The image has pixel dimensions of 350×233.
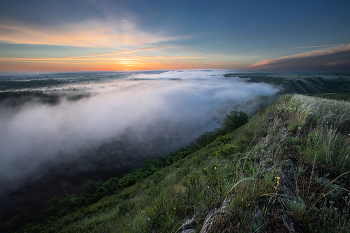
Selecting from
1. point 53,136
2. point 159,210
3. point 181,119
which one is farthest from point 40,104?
point 159,210

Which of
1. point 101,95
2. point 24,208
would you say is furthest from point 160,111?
point 24,208

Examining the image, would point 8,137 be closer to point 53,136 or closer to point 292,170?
point 53,136

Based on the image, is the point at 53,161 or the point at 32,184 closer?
the point at 32,184

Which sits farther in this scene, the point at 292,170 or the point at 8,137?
the point at 8,137

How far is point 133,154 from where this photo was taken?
74.1 m

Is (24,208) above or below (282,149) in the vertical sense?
below

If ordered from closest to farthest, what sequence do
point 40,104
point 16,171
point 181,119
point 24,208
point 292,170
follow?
point 292,170
point 24,208
point 16,171
point 40,104
point 181,119

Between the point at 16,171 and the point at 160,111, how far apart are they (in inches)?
5902

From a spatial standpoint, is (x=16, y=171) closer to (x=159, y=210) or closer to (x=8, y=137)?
(x=8, y=137)

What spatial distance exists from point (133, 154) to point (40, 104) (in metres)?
122

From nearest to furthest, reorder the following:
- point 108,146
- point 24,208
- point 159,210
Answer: point 159,210, point 24,208, point 108,146

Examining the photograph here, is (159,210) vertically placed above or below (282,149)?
below

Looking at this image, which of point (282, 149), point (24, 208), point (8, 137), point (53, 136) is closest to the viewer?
point (282, 149)

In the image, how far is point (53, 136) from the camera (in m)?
101
